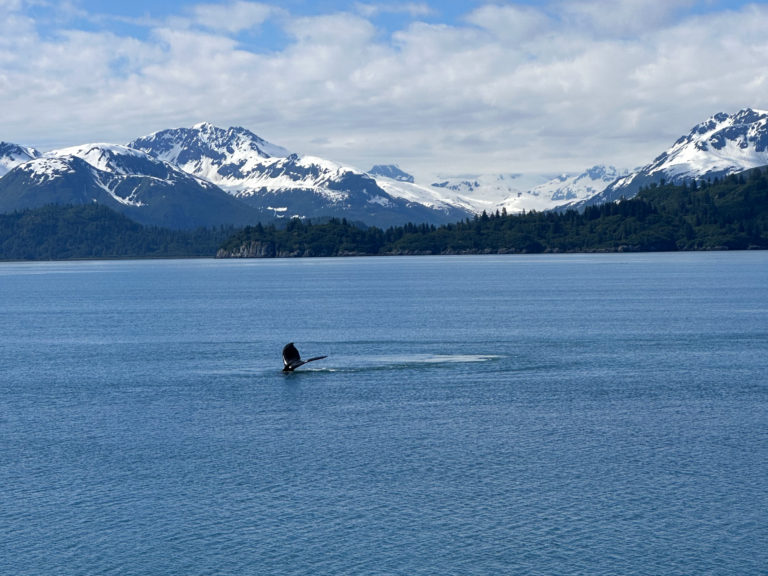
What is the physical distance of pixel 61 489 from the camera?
165 ft

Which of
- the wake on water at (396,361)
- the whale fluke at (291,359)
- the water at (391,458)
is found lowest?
the water at (391,458)

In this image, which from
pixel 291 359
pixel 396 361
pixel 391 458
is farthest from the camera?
pixel 396 361

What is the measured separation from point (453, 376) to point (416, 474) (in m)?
34.0

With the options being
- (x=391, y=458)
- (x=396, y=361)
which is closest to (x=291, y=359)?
(x=396, y=361)

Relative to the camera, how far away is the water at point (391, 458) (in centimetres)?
4119

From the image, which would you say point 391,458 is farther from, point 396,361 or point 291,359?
point 396,361

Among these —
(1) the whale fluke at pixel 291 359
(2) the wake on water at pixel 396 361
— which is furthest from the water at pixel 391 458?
(1) the whale fluke at pixel 291 359

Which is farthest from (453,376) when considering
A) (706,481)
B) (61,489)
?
(61,489)

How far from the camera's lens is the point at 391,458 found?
56.1 meters

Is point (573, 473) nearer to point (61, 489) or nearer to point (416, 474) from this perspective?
point (416, 474)

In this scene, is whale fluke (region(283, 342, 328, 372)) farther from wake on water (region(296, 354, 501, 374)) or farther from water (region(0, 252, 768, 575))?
water (region(0, 252, 768, 575))

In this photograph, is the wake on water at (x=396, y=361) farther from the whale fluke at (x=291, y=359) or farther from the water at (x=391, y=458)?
the whale fluke at (x=291, y=359)

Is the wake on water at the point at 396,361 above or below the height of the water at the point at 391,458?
above

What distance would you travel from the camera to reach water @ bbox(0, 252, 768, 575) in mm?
41188
